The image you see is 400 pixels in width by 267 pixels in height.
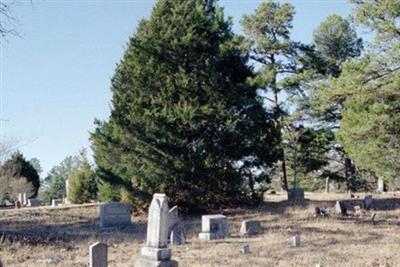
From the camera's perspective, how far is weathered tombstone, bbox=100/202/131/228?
60.6 feet

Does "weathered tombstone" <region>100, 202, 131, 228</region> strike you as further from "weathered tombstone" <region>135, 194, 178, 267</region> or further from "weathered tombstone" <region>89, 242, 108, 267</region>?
"weathered tombstone" <region>89, 242, 108, 267</region>

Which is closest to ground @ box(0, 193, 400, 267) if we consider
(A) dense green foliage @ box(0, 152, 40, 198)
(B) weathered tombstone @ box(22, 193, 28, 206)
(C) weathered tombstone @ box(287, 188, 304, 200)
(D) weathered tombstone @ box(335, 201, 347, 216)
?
(D) weathered tombstone @ box(335, 201, 347, 216)

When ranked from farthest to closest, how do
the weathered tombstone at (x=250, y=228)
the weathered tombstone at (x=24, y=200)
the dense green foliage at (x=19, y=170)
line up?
the dense green foliage at (x=19, y=170) < the weathered tombstone at (x=24, y=200) < the weathered tombstone at (x=250, y=228)

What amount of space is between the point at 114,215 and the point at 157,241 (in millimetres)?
8761

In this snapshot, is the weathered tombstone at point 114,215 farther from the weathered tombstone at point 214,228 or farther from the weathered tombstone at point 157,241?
the weathered tombstone at point 157,241

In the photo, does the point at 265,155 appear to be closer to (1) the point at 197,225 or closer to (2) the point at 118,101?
(1) the point at 197,225

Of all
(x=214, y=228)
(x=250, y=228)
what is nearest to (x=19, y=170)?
(x=214, y=228)

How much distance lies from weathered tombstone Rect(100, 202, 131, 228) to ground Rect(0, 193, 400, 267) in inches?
14.4

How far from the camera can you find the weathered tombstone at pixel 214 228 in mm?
15328

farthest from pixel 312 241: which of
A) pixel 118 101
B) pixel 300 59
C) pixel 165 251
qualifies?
pixel 300 59

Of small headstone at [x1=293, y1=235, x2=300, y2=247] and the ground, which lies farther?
small headstone at [x1=293, y1=235, x2=300, y2=247]

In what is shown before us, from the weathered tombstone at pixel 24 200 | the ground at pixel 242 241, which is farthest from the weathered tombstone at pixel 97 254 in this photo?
the weathered tombstone at pixel 24 200

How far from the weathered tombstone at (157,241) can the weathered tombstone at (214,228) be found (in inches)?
187

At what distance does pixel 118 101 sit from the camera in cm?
2267
